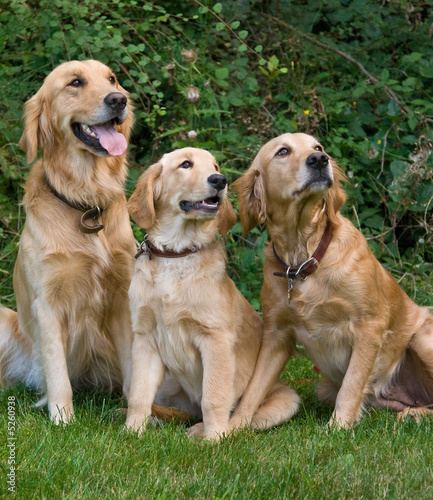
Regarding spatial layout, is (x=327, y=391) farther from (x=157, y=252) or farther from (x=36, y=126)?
(x=36, y=126)

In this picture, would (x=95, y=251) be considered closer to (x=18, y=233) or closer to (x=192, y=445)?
(x=192, y=445)

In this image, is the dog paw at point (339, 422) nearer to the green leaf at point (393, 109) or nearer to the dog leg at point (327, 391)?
the dog leg at point (327, 391)

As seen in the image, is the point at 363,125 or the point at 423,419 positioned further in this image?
the point at 363,125

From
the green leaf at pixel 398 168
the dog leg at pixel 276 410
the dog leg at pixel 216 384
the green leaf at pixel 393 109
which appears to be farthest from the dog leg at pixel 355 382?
the green leaf at pixel 393 109

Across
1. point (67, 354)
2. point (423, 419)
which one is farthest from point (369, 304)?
point (67, 354)

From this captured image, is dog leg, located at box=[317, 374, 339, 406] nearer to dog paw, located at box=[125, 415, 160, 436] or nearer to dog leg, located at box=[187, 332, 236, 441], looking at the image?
Result: dog leg, located at box=[187, 332, 236, 441]

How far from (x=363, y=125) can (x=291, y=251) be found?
3.31 m

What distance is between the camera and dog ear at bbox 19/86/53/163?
3787 millimetres

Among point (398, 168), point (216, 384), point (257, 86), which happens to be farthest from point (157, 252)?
point (398, 168)

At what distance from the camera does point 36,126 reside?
381 cm

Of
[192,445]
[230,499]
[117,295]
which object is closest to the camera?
[230,499]

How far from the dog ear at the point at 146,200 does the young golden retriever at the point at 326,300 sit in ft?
1.46

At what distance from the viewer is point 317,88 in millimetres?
6254

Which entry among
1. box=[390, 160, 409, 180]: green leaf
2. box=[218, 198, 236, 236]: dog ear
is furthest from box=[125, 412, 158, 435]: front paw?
box=[390, 160, 409, 180]: green leaf
